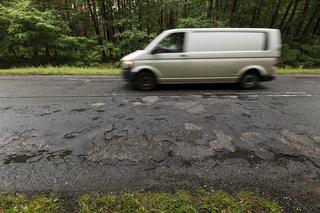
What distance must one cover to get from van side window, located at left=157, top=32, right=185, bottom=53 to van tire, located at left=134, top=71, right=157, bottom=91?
2.66 ft

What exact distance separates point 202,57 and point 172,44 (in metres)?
0.99

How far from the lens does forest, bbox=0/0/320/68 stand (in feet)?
41.2

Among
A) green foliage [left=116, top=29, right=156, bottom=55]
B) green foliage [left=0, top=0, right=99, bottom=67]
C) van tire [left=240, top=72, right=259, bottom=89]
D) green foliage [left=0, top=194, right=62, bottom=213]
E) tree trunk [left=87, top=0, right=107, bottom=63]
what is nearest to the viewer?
green foliage [left=0, top=194, right=62, bottom=213]

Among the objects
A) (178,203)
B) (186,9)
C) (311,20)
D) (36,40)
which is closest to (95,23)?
(36,40)

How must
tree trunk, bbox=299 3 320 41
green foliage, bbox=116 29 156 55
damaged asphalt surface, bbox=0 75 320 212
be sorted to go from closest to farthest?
damaged asphalt surface, bbox=0 75 320 212, green foliage, bbox=116 29 156 55, tree trunk, bbox=299 3 320 41

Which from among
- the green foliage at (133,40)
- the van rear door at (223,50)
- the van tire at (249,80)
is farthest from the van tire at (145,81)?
the green foliage at (133,40)

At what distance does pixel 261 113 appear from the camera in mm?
4926

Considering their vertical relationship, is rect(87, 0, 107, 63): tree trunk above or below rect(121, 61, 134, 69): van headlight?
above

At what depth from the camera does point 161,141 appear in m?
3.72

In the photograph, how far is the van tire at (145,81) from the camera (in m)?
6.53

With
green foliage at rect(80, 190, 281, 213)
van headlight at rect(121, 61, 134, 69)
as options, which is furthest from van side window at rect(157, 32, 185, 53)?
green foliage at rect(80, 190, 281, 213)

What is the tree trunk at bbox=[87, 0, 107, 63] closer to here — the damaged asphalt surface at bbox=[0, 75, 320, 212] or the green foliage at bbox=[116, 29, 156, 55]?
the green foliage at bbox=[116, 29, 156, 55]

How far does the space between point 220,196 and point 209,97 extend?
3.79 m

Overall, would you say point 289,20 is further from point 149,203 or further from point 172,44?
point 149,203
